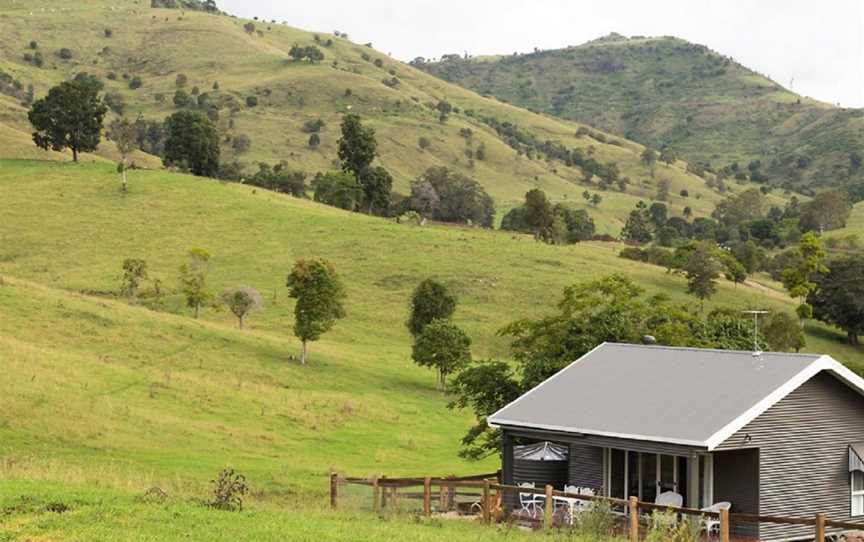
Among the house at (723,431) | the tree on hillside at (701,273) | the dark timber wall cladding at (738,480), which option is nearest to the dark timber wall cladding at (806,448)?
the house at (723,431)

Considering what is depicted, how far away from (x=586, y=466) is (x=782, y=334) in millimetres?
46944

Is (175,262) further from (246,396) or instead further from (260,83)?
(260,83)

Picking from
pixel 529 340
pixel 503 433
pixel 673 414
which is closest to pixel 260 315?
pixel 529 340

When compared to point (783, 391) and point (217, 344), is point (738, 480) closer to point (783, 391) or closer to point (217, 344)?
point (783, 391)

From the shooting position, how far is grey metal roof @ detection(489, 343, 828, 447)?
2342 centimetres

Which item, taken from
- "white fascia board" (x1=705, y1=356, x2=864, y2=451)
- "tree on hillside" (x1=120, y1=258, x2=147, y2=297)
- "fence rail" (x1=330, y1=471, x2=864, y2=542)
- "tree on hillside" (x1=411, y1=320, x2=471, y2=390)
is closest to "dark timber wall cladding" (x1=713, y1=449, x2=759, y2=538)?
"fence rail" (x1=330, y1=471, x2=864, y2=542)

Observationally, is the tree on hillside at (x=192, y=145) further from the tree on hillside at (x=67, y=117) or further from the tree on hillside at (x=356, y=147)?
the tree on hillside at (x=356, y=147)

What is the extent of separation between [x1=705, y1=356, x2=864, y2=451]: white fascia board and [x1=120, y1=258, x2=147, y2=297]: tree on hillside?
174 ft

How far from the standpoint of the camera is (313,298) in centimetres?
5875

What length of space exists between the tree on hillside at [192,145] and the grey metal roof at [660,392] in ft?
286

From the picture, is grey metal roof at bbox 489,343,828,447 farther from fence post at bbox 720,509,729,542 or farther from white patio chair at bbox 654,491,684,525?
fence post at bbox 720,509,729,542

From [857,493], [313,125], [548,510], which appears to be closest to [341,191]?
[313,125]

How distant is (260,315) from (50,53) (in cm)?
14839

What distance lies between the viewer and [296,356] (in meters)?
57.7
